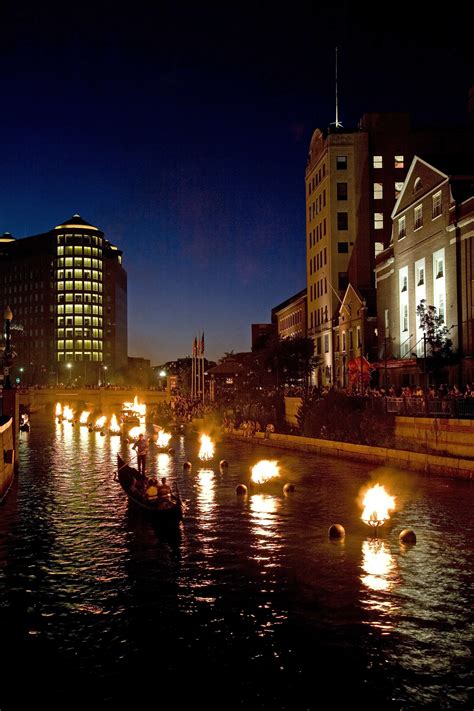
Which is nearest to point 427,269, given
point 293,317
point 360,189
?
point 360,189

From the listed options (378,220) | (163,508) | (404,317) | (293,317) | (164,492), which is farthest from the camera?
(293,317)

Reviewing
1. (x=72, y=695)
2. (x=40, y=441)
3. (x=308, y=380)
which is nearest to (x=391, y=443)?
(x=72, y=695)

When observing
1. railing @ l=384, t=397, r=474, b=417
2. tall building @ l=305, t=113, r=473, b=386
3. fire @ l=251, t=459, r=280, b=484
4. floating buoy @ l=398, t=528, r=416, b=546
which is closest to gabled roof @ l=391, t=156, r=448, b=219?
railing @ l=384, t=397, r=474, b=417

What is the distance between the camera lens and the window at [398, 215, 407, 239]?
6191cm

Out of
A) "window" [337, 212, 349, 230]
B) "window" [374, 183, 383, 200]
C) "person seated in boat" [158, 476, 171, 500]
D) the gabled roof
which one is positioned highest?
"window" [374, 183, 383, 200]

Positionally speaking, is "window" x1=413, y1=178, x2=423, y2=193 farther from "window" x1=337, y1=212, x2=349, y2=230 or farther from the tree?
"window" x1=337, y1=212, x2=349, y2=230

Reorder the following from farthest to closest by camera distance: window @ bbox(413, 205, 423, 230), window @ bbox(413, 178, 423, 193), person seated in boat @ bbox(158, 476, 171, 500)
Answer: window @ bbox(413, 178, 423, 193) < window @ bbox(413, 205, 423, 230) < person seated in boat @ bbox(158, 476, 171, 500)

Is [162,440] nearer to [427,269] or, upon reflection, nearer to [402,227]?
[427,269]

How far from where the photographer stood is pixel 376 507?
82.5 feet

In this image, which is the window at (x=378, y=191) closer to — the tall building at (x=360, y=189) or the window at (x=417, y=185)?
the tall building at (x=360, y=189)

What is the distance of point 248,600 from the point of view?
679 inches

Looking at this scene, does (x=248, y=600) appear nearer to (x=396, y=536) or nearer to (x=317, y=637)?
(x=317, y=637)

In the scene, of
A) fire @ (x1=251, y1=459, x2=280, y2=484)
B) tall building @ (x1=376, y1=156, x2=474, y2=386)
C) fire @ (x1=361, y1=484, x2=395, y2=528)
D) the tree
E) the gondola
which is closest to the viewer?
the gondola

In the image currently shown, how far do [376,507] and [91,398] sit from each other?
114m
